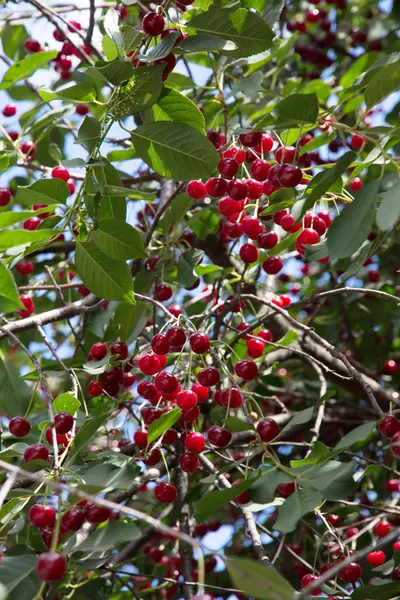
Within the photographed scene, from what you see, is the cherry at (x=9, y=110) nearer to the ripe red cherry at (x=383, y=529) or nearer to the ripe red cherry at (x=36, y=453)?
the ripe red cherry at (x=36, y=453)

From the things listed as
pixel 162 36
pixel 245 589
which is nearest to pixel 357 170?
pixel 162 36

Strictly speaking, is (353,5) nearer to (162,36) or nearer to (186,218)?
(186,218)

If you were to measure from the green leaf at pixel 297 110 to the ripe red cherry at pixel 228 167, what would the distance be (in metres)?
0.32

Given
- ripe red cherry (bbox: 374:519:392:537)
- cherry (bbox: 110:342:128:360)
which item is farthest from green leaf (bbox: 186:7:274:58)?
ripe red cherry (bbox: 374:519:392:537)

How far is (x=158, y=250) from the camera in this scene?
214 cm

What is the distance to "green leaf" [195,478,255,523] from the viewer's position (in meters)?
1.14

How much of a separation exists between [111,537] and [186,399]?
459 mm

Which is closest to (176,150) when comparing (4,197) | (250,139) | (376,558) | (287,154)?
(250,139)

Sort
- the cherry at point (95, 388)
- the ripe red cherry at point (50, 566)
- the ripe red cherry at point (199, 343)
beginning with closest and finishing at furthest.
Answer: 1. the ripe red cherry at point (50, 566)
2. the ripe red cherry at point (199, 343)
3. the cherry at point (95, 388)

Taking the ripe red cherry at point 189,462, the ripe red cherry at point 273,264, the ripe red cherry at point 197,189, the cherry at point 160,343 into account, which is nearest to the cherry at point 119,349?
the cherry at point 160,343

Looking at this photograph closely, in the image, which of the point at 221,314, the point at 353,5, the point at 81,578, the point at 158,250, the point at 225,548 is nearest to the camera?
the point at 81,578

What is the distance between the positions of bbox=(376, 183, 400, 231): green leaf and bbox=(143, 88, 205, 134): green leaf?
22.0 inches

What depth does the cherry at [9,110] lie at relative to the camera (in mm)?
2898

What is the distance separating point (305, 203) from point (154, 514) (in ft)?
5.18
